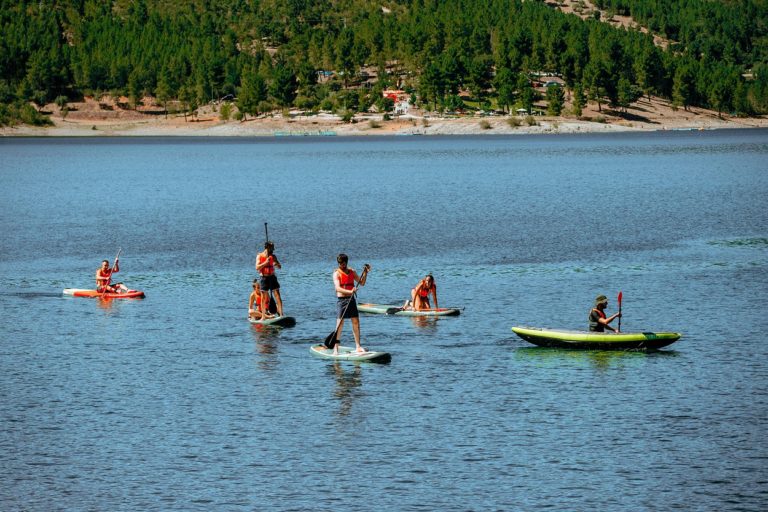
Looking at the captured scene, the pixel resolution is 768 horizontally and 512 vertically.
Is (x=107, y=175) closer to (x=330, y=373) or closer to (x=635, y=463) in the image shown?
(x=330, y=373)

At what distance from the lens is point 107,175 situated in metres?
184

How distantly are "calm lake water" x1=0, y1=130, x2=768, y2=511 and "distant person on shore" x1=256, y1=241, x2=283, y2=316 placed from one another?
1.58 m

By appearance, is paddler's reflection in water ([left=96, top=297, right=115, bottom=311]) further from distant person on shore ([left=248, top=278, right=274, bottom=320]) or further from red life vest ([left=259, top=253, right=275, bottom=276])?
red life vest ([left=259, top=253, right=275, bottom=276])

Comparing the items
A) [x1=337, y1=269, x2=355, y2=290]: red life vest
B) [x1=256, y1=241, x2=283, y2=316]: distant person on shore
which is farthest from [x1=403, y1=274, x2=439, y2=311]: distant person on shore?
[x1=337, y1=269, x2=355, y2=290]: red life vest

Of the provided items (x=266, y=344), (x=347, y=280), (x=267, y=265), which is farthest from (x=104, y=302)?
(x=347, y=280)

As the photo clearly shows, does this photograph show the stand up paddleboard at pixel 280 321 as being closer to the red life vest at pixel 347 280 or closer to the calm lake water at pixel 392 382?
the calm lake water at pixel 392 382

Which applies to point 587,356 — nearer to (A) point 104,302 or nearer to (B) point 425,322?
(B) point 425,322

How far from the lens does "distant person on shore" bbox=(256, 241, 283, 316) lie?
51.5 metres

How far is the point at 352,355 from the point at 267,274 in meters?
8.74

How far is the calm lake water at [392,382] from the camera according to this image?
1257 inches

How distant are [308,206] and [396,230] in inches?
1150

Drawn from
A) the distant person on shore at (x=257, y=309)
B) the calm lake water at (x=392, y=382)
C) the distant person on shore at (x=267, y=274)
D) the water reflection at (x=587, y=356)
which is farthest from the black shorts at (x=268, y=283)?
the water reflection at (x=587, y=356)

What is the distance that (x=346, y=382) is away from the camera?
4294cm

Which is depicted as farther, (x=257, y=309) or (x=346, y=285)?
(x=257, y=309)
